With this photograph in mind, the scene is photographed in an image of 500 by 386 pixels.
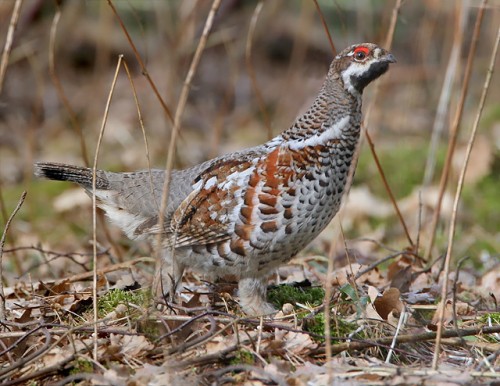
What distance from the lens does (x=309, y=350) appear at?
3516 millimetres

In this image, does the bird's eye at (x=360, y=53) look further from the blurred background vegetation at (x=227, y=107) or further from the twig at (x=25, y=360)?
the twig at (x=25, y=360)

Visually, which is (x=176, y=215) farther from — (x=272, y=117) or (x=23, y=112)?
(x=23, y=112)

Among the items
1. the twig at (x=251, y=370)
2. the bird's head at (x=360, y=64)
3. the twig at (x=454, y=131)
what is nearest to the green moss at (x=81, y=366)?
the twig at (x=251, y=370)

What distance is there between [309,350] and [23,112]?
887cm

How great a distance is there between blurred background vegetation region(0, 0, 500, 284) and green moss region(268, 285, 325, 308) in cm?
106

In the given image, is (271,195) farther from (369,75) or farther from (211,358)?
(211,358)

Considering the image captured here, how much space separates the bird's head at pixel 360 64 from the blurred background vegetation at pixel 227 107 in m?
0.27

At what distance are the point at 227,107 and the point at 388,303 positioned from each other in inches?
296

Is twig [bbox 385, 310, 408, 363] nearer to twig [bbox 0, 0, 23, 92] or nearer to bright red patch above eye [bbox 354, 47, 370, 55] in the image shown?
bright red patch above eye [bbox 354, 47, 370, 55]

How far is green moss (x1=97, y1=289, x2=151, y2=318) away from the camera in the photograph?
13.3 ft

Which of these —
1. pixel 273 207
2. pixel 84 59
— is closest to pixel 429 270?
pixel 273 207

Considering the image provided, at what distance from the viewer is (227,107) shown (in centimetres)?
1123

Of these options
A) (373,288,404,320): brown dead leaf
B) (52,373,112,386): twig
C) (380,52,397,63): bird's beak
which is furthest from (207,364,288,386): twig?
(380,52,397,63): bird's beak

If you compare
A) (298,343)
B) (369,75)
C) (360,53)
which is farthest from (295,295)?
(360,53)
